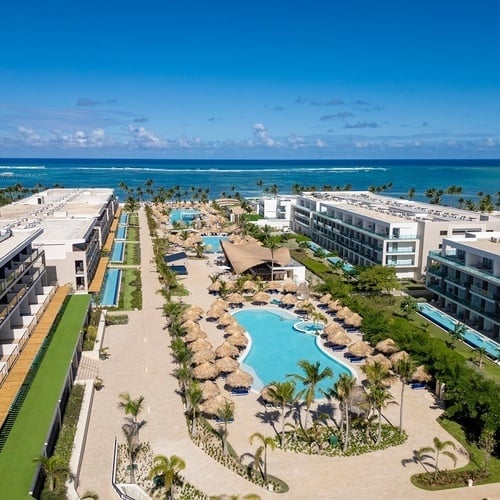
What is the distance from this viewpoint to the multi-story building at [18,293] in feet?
87.7

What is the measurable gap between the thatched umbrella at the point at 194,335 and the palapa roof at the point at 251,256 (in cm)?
1815

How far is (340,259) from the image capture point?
6456 cm

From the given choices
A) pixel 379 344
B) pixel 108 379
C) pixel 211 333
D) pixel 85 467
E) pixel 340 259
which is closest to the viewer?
pixel 85 467

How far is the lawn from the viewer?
18484mm

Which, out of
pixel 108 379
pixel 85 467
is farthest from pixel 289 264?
pixel 85 467

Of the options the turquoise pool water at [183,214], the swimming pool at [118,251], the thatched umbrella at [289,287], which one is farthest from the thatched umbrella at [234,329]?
the turquoise pool water at [183,214]

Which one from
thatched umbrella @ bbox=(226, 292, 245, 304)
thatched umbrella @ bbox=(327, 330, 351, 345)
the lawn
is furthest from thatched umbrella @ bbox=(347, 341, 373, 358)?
the lawn

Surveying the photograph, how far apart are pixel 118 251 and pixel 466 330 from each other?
1814 inches

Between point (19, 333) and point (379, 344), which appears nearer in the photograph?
point (19, 333)

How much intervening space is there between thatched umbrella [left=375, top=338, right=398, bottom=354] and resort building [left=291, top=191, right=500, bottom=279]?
2117 cm

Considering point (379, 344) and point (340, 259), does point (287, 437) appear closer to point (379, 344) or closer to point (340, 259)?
point (379, 344)

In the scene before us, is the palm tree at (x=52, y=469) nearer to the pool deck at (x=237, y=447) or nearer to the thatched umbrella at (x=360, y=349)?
the pool deck at (x=237, y=447)

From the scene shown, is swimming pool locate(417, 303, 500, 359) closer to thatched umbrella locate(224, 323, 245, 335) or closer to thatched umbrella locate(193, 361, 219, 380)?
thatched umbrella locate(224, 323, 245, 335)

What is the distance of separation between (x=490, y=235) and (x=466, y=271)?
25.7 ft
